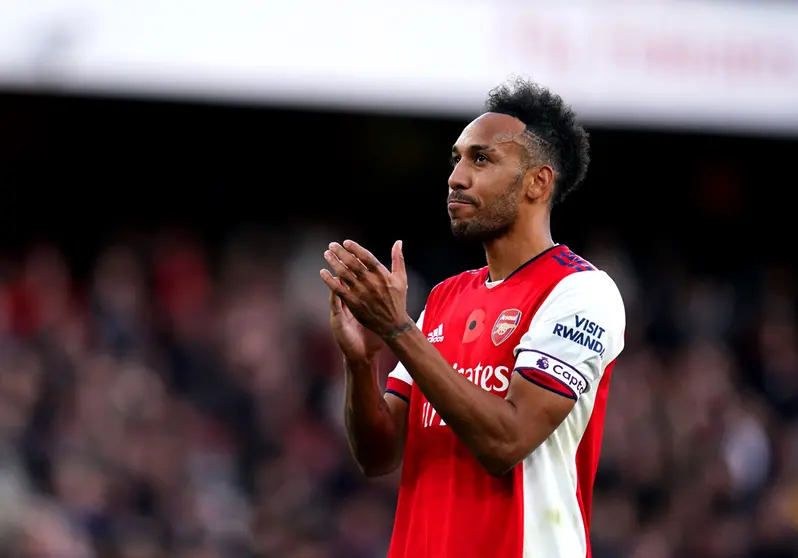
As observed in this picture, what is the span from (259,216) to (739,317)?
4542mm

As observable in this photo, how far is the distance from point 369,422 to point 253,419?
5.15 metres

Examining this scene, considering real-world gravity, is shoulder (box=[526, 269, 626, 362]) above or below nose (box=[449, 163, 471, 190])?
below

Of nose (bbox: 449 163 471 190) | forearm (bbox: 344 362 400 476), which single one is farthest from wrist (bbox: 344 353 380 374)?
nose (bbox: 449 163 471 190)

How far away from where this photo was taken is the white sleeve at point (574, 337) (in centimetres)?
330

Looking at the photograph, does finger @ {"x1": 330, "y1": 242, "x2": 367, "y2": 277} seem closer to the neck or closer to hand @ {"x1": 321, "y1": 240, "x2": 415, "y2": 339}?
hand @ {"x1": 321, "y1": 240, "x2": 415, "y2": 339}

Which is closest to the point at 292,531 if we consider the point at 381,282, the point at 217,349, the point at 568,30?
the point at 217,349

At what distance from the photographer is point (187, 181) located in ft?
35.7

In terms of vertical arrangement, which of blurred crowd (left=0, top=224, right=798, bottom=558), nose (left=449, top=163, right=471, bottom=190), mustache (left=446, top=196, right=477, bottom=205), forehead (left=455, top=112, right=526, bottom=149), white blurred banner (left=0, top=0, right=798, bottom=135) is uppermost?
white blurred banner (left=0, top=0, right=798, bottom=135)

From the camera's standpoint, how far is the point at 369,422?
369 cm

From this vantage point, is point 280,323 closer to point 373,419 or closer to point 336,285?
point 373,419

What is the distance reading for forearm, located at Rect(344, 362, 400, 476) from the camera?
144 inches

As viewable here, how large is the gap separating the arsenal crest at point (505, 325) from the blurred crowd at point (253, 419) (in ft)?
15.0

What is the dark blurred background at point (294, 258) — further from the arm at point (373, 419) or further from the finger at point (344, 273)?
the finger at point (344, 273)

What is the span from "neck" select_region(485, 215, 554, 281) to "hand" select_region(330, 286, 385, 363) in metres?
0.46
